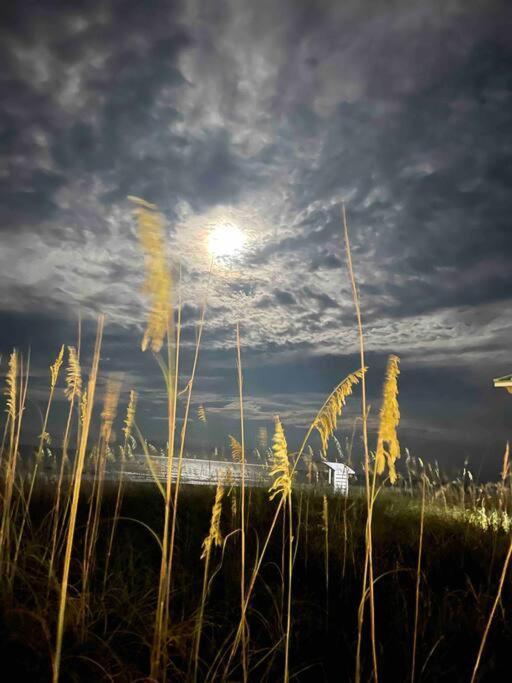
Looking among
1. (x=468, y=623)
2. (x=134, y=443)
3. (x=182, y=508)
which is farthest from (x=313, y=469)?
(x=468, y=623)

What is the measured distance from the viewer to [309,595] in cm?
361

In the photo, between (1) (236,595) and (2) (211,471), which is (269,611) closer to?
(1) (236,595)

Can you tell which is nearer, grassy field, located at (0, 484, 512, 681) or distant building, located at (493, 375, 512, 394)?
grassy field, located at (0, 484, 512, 681)

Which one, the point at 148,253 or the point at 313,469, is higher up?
the point at 148,253

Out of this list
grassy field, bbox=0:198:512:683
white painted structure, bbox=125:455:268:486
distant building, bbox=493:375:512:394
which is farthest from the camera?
distant building, bbox=493:375:512:394

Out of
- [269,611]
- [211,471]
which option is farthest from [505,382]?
[211,471]

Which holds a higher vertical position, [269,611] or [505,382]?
[505,382]

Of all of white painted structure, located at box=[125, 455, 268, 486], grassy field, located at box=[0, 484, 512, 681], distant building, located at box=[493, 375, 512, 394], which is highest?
distant building, located at box=[493, 375, 512, 394]

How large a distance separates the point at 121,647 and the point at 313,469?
17.6 ft

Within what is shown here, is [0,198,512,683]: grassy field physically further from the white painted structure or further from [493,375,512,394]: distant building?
[493,375,512,394]: distant building

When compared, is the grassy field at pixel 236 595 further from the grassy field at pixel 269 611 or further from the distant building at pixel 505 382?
the distant building at pixel 505 382

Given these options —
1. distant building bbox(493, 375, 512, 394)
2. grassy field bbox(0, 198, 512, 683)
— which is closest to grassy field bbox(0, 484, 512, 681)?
grassy field bbox(0, 198, 512, 683)

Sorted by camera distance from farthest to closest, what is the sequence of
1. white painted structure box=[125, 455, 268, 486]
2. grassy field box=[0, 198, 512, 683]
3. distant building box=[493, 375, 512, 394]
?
distant building box=[493, 375, 512, 394] → white painted structure box=[125, 455, 268, 486] → grassy field box=[0, 198, 512, 683]

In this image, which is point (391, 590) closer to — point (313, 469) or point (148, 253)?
point (148, 253)
